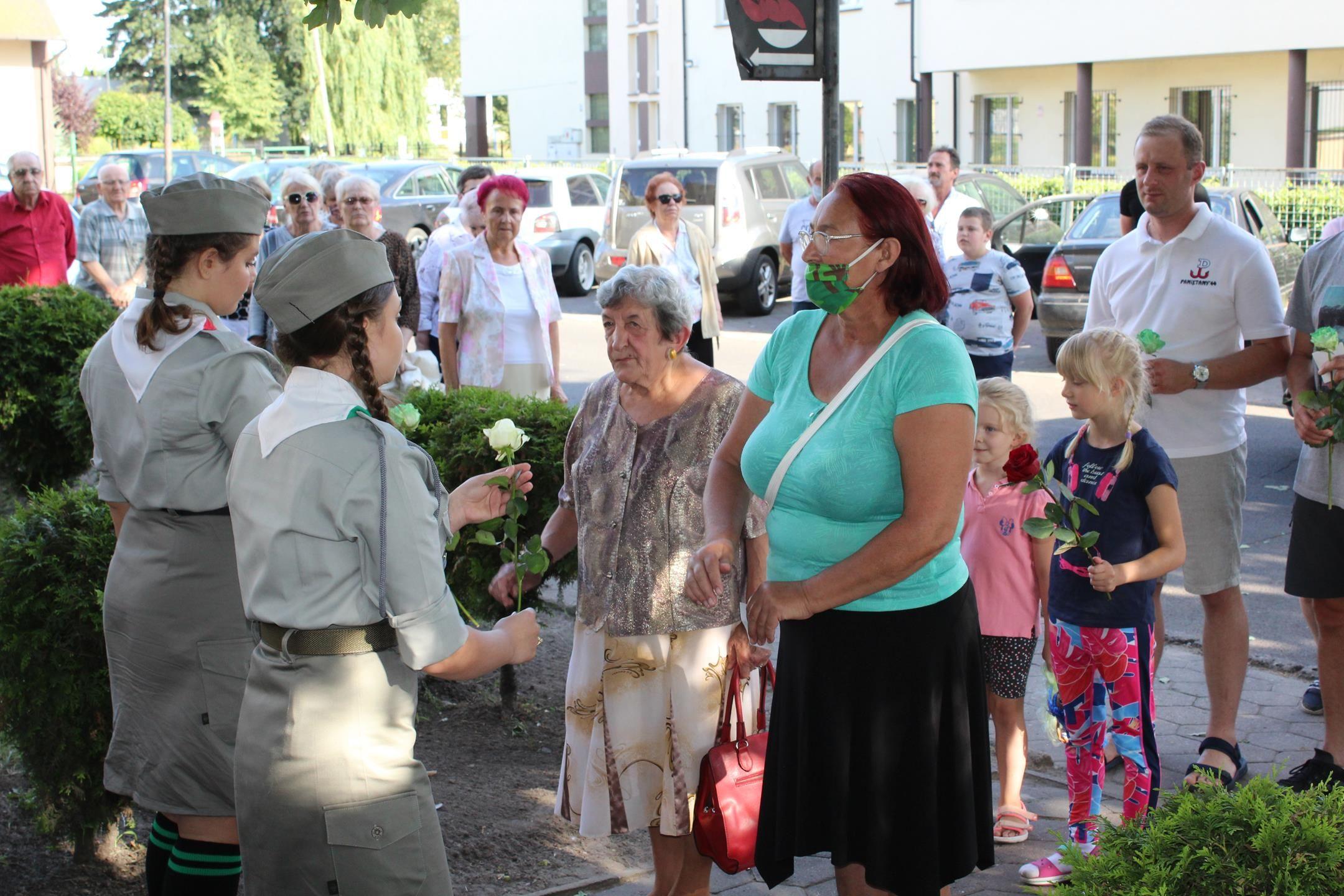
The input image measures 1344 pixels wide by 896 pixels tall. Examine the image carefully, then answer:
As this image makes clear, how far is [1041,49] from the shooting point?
30.4 metres

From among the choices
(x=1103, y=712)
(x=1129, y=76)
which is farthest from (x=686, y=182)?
(x=1129, y=76)

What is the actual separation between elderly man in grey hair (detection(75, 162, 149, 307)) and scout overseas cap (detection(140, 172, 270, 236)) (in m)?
9.20

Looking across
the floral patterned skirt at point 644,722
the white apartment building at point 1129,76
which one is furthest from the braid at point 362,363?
the white apartment building at point 1129,76

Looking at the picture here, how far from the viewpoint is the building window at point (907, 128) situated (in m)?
35.0

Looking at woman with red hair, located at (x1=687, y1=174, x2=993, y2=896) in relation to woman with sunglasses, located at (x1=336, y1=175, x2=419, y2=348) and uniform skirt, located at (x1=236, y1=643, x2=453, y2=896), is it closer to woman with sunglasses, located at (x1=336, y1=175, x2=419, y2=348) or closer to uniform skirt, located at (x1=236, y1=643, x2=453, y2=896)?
uniform skirt, located at (x1=236, y1=643, x2=453, y2=896)

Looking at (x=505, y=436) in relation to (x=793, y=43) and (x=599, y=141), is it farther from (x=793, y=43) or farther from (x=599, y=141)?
(x=599, y=141)

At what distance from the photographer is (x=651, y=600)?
3.76 metres

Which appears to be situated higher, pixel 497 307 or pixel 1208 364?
pixel 497 307

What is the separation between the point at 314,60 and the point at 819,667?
6012cm

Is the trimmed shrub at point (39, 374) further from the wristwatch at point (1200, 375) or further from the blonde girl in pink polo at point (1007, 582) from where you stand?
the wristwatch at point (1200, 375)

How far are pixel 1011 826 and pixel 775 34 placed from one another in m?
3.21

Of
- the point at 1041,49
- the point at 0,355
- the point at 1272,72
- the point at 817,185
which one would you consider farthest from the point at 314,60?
the point at 0,355

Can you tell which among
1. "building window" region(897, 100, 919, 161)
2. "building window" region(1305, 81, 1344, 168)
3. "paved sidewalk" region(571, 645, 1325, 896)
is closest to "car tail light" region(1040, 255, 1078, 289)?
"paved sidewalk" region(571, 645, 1325, 896)

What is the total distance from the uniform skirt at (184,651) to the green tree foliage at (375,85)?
190ft
